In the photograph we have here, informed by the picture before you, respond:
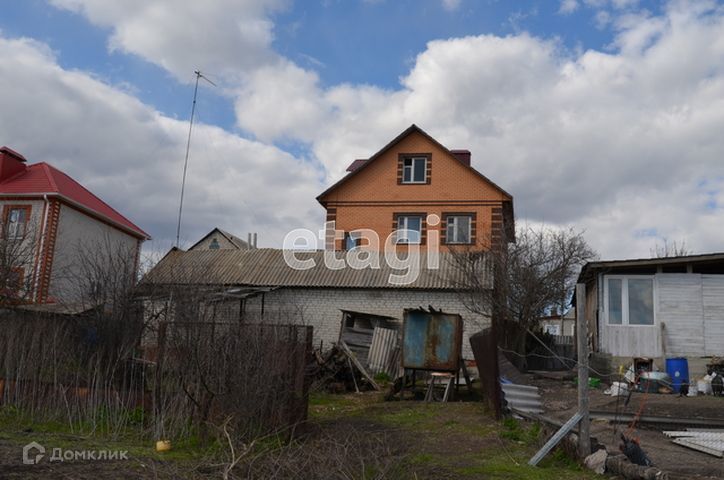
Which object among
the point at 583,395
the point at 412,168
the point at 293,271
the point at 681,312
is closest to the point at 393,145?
the point at 412,168

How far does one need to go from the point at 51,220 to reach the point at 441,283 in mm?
15984

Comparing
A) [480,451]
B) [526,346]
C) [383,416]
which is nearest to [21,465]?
[480,451]

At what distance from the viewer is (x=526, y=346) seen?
20.1 metres

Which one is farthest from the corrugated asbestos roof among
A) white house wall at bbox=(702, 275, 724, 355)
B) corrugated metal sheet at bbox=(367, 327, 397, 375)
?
white house wall at bbox=(702, 275, 724, 355)

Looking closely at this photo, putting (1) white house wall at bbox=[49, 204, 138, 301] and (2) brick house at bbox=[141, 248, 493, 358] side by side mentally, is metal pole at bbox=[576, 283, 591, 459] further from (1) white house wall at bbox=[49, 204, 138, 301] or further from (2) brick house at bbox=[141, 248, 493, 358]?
(1) white house wall at bbox=[49, 204, 138, 301]

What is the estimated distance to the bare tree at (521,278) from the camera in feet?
63.6

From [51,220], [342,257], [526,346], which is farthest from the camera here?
[51,220]

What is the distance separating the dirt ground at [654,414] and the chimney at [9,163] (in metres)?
23.8

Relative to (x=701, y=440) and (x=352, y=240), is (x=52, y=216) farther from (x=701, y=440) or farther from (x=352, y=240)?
(x=701, y=440)

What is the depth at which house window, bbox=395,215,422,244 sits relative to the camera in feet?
88.1

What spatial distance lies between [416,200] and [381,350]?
11195 millimetres

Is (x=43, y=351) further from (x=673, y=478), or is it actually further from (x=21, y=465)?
(x=673, y=478)

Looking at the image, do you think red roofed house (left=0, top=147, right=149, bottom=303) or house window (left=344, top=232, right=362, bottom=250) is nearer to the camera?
red roofed house (left=0, top=147, right=149, bottom=303)

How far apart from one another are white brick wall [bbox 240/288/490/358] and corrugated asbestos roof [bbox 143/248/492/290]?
251 millimetres
